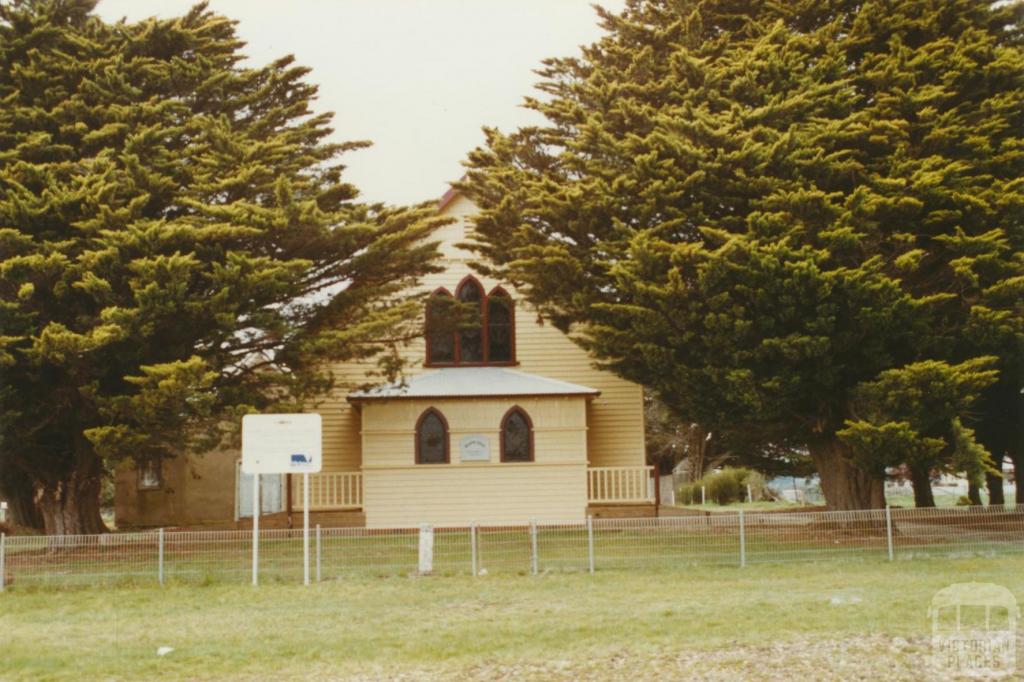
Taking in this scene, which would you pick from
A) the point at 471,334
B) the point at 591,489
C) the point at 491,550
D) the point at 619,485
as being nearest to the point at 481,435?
the point at 591,489

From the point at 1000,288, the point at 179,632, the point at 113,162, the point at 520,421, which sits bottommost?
the point at 179,632

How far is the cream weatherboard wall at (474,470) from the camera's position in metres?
24.6

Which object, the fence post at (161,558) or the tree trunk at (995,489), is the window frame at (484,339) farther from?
the tree trunk at (995,489)

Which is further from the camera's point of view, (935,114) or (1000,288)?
(935,114)

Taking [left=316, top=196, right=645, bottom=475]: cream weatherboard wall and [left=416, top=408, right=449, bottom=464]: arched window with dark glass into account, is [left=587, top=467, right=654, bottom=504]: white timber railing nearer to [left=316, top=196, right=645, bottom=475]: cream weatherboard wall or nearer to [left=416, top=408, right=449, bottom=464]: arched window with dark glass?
[left=316, top=196, right=645, bottom=475]: cream weatherboard wall

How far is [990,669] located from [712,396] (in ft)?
36.2

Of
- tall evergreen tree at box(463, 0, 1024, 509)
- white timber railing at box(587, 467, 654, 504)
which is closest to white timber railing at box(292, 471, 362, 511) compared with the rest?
white timber railing at box(587, 467, 654, 504)

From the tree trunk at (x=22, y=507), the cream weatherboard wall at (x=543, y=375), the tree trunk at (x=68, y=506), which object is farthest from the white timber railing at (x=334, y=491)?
the tree trunk at (x=22, y=507)

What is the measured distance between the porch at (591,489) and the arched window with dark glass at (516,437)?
Answer: 1.67m

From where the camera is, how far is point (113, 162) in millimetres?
19016

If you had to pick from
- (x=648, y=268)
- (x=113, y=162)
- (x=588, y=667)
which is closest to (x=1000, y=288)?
(x=648, y=268)

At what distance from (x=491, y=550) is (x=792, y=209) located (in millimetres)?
8170

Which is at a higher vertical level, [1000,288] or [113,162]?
[113,162]

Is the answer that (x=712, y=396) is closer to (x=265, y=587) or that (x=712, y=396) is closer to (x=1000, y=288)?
(x=1000, y=288)
